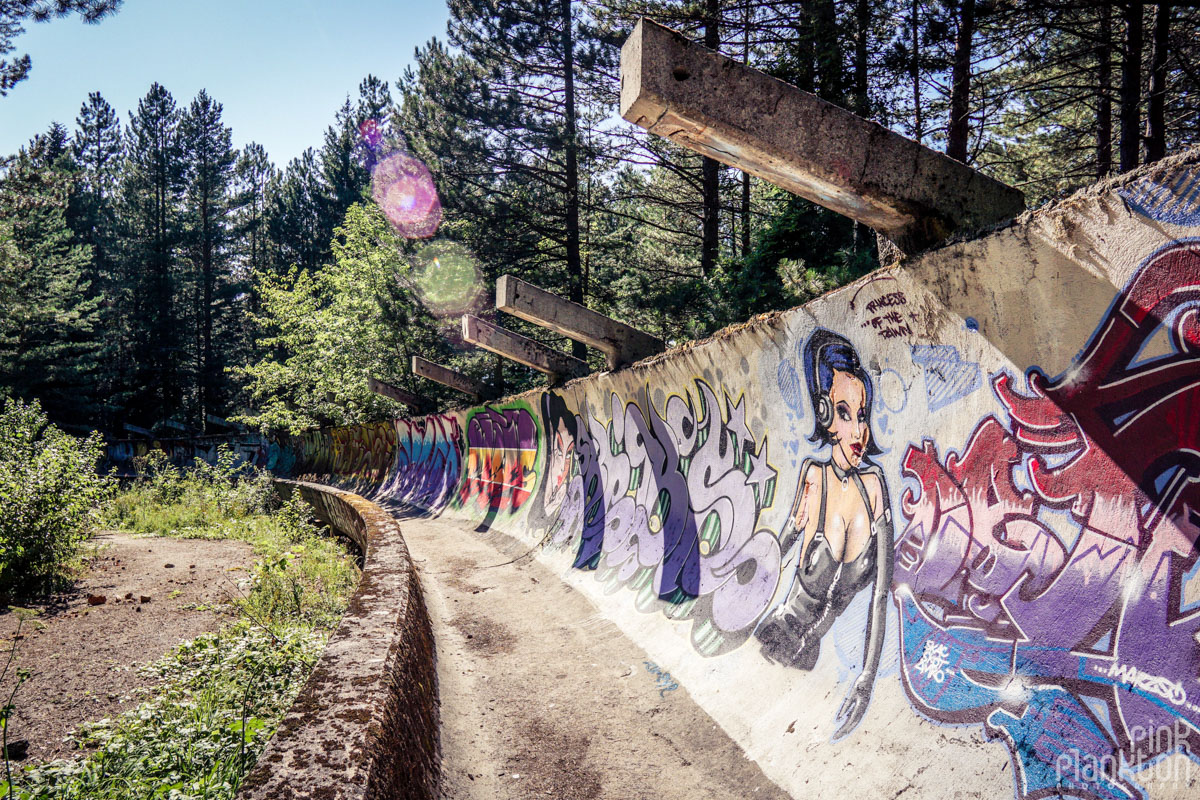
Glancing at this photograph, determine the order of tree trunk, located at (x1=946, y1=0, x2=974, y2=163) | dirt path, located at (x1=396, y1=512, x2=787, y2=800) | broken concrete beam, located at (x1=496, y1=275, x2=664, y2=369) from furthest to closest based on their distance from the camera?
tree trunk, located at (x1=946, y1=0, x2=974, y2=163) < broken concrete beam, located at (x1=496, y1=275, x2=664, y2=369) < dirt path, located at (x1=396, y1=512, x2=787, y2=800)

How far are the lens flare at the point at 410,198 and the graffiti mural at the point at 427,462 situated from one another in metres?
6.86

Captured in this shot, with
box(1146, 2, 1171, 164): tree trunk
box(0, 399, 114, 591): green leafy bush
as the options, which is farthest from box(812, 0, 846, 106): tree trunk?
box(0, 399, 114, 591): green leafy bush

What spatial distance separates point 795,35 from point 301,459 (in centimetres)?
2377

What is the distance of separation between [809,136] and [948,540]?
2163 mm

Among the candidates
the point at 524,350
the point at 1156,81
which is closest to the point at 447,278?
the point at 524,350

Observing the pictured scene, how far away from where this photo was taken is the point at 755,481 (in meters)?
4.74

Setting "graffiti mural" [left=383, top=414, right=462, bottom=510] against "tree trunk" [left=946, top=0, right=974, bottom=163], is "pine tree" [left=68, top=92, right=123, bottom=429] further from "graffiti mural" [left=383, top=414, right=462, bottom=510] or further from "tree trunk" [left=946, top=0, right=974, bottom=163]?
"tree trunk" [left=946, top=0, right=974, bottom=163]

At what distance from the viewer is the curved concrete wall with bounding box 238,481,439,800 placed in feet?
7.02

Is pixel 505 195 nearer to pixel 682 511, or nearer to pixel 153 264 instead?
pixel 682 511

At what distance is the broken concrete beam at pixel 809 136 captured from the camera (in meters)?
3.40

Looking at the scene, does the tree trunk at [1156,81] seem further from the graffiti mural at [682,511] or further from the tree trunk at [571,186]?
the tree trunk at [571,186]

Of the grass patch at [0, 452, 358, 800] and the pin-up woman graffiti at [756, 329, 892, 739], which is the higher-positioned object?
the pin-up woman graffiti at [756, 329, 892, 739]

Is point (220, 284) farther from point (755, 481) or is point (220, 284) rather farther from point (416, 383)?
point (755, 481)

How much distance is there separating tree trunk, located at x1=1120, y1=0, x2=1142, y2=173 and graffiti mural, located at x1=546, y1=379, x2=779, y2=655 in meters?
7.89
